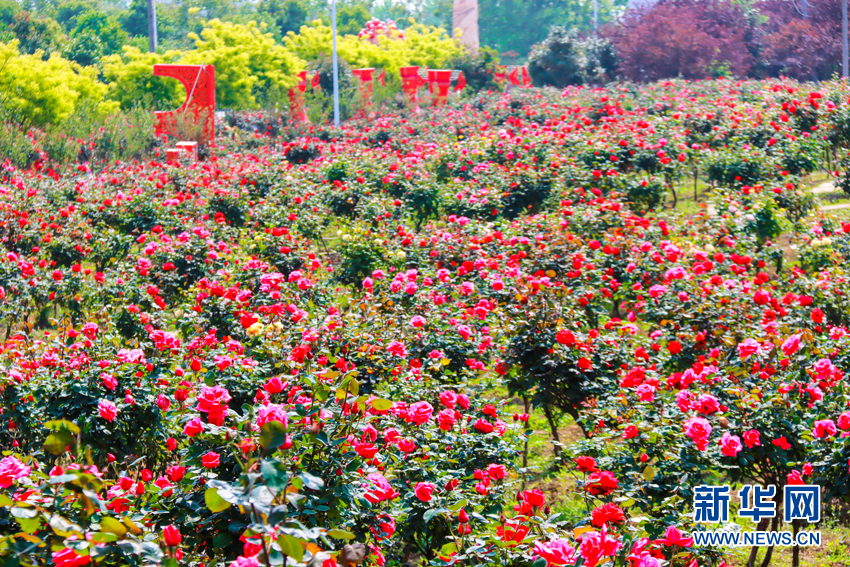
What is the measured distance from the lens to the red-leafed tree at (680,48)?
22141mm

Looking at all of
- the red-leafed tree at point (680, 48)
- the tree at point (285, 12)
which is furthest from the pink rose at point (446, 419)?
the tree at point (285, 12)

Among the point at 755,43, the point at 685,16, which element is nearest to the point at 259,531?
the point at 685,16

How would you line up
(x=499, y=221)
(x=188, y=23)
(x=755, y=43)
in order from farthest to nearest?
(x=188, y=23) < (x=755, y=43) < (x=499, y=221)

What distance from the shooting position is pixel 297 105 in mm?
19344

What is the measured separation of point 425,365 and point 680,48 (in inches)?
827

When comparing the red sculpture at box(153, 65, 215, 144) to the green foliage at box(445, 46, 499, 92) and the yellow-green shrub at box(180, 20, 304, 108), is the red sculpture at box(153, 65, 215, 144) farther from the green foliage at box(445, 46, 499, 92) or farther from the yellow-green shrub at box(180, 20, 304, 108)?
the green foliage at box(445, 46, 499, 92)

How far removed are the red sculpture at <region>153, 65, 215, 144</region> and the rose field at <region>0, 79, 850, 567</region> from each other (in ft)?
17.9

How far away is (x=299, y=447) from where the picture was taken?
7.88 ft

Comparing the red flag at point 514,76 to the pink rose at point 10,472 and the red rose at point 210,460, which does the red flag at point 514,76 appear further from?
the pink rose at point 10,472

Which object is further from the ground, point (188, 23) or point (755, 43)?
point (188, 23)

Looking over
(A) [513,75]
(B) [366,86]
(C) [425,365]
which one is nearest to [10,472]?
(C) [425,365]

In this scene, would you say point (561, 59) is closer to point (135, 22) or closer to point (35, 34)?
point (35, 34)

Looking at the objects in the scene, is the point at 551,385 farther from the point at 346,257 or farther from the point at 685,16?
the point at 685,16

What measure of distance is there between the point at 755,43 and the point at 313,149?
19.8m
